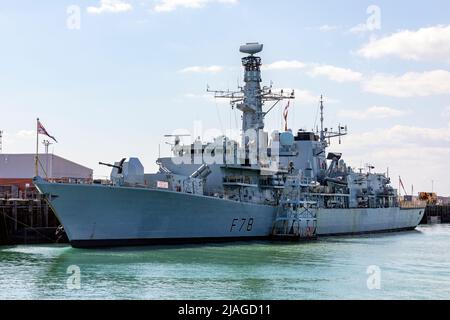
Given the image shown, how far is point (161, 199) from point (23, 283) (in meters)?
10.6

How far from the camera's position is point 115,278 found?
23.5 metres

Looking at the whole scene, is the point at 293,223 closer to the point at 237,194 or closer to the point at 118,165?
the point at 237,194

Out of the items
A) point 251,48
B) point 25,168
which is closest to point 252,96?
point 251,48

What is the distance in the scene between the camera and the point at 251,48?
43.2 meters

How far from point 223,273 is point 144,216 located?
27.6ft

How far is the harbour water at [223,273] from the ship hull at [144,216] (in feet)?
3.16

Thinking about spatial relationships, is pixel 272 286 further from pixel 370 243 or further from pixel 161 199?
pixel 370 243

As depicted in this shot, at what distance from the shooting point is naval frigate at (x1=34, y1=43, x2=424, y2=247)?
103 ft

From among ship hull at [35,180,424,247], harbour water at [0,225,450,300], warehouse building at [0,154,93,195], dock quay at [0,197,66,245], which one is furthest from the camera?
warehouse building at [0,154,93,195]

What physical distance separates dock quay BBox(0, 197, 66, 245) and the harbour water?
278 cm

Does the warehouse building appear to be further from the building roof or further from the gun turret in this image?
the gun turret

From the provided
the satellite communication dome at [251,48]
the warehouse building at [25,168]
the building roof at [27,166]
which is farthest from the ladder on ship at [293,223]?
the building roof at [27,166]

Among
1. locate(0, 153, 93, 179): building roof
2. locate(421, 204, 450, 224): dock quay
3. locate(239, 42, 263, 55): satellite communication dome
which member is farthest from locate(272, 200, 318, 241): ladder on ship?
locate(421, 204, 450, 224): dock quay
